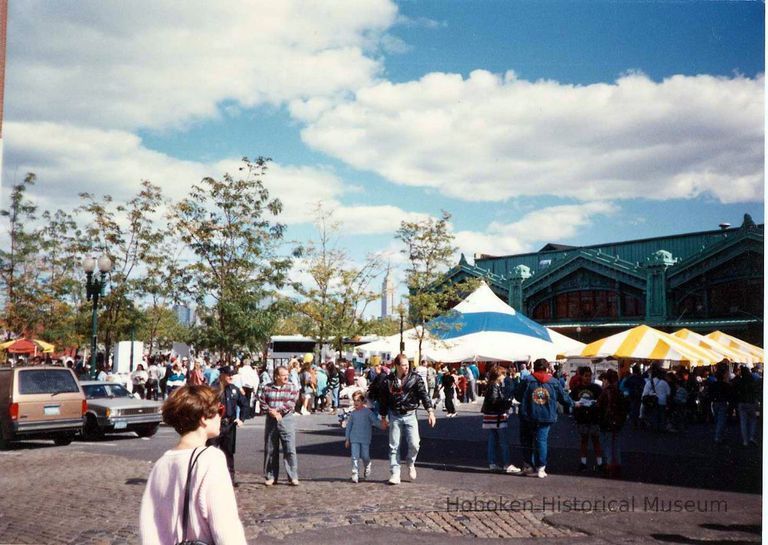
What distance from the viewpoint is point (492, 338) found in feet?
83.3

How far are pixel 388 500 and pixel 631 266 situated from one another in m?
38.8

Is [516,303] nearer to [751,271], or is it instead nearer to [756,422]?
[751,271]

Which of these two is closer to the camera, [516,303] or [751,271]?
[751,271]

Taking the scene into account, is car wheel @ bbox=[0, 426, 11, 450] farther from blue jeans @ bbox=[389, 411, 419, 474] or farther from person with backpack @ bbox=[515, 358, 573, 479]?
person with backpack @ bbox=[515, 358, 573, 479]

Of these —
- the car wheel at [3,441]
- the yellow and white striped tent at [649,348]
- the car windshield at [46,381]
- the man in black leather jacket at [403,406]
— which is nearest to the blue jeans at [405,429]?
the man in black leather jacket at [403,406]

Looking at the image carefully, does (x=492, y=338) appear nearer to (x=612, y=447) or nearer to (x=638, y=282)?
(x=612, y=447)

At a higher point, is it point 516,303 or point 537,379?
point 516,303

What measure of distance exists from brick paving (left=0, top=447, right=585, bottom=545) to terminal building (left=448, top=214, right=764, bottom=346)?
29.3 metres

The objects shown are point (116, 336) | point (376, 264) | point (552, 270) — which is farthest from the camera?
point (552, 270)

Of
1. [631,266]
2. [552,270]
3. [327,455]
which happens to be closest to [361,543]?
[327,455]

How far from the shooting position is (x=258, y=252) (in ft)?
82.9

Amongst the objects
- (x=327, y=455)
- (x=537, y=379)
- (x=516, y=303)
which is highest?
(x=516, y=303)

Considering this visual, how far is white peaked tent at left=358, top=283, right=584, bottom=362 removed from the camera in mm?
24812

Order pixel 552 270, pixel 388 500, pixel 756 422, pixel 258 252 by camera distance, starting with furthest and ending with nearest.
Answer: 1. pixel 552 270
2. pixel 258 252
3. pixel 756 422
4. pixel 388 500
